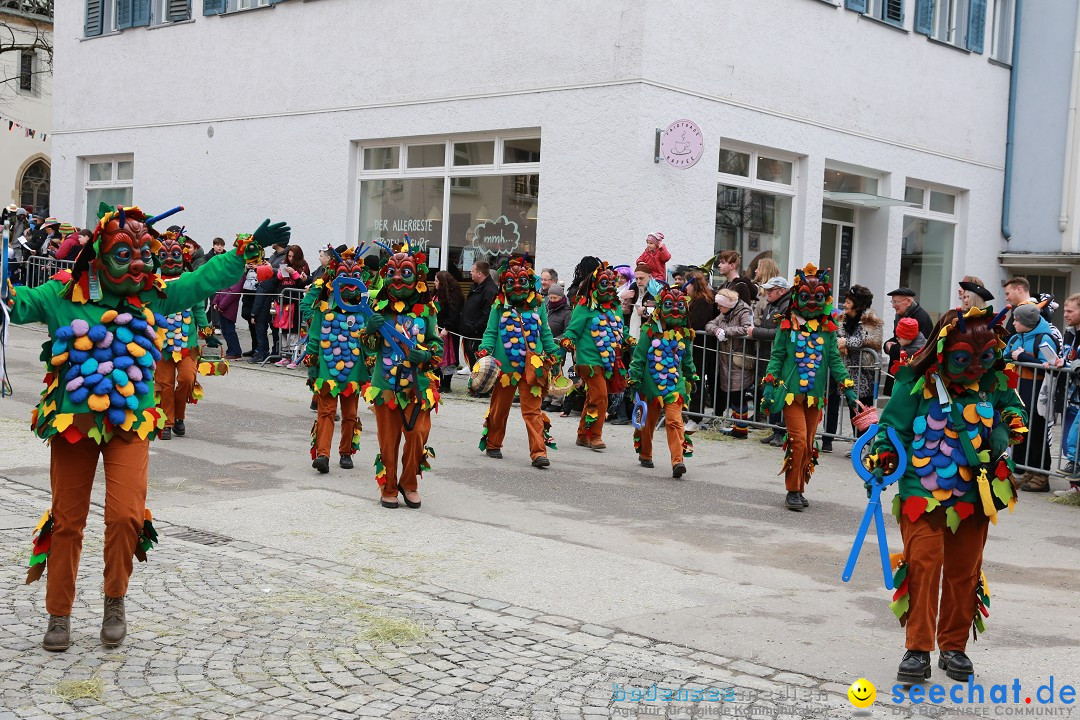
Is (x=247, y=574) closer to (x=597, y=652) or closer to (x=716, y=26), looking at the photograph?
(x=597, y=652)

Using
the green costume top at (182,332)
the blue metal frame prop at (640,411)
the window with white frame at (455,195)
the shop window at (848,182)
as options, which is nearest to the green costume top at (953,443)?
the blue metal frame prop at (640,411)

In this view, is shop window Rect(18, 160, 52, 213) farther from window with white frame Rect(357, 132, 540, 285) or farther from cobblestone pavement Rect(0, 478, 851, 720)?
cobblestone pavement Rect(0, 478, 851, 720)

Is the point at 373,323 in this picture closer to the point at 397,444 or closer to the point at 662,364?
the point at 397,444

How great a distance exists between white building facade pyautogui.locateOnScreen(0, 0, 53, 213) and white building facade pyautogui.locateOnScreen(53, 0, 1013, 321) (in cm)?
2202

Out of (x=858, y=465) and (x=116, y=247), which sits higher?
(x=116, y=247)

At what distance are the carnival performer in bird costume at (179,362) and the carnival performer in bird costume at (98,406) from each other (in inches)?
211

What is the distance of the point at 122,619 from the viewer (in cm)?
574

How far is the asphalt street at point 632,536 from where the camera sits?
6449 mm

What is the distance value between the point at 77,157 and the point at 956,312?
76.9ft

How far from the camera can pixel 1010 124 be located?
21.8 m

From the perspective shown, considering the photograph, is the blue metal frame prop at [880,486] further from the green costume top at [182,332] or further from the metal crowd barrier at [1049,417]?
the green costume top at [182,332]

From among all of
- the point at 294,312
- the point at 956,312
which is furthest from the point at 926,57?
the point at 956,312

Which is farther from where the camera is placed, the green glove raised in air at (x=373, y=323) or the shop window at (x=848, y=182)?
the shop window at (x=848, y=182)

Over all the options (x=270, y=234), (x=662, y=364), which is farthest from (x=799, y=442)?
(x=270, y=234)
